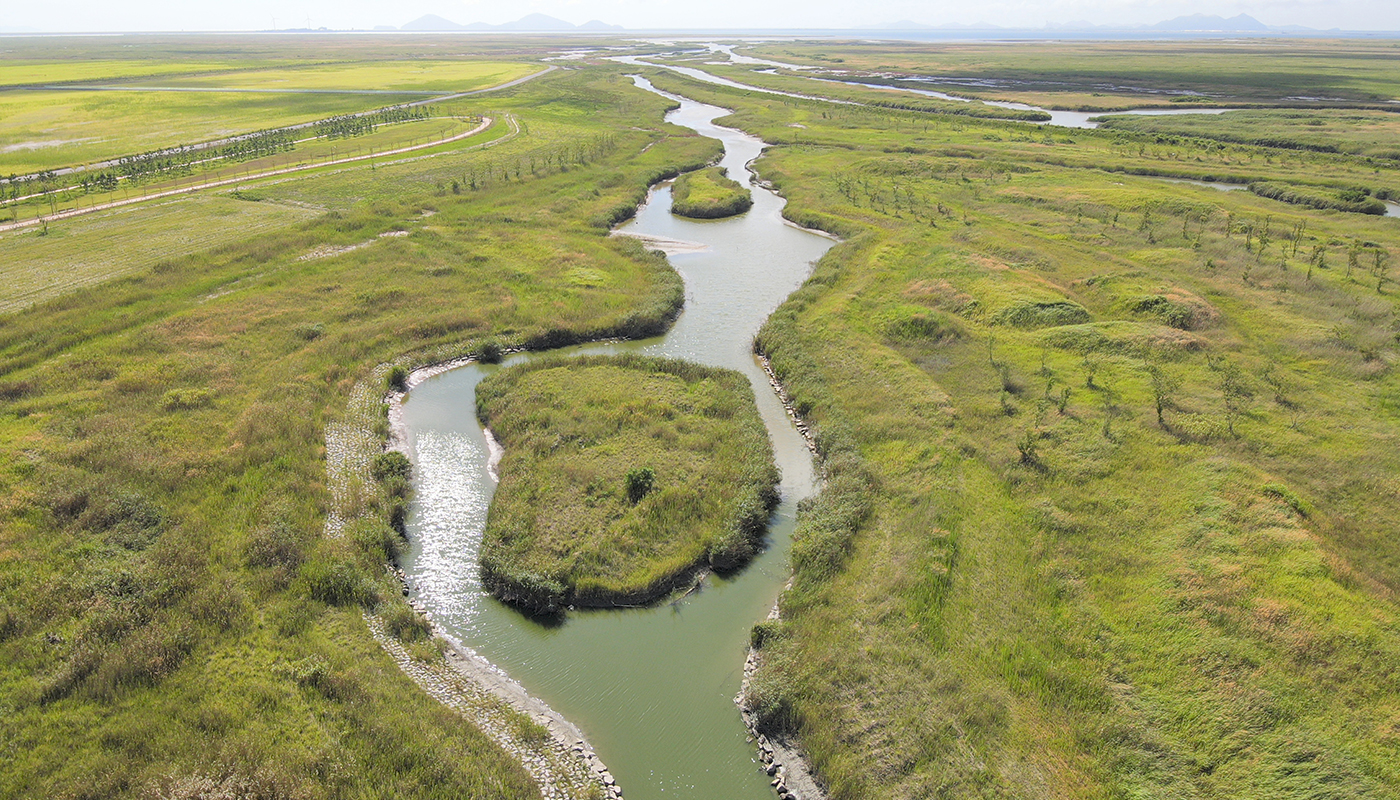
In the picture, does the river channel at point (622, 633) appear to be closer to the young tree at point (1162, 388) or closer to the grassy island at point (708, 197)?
the young tree at point (1162, 388)

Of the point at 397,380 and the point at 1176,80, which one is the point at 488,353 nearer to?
the point at 397,380

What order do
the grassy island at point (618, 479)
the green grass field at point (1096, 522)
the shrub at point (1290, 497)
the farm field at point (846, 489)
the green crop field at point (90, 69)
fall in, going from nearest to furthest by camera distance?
1. the farm field at point (846, 489)
2. the green grass field at point (1096, 522)
3. the grassy island at point (618, 479)
4. the shrub at point (1290, 497)
5. the green crop field at point (90, 69)

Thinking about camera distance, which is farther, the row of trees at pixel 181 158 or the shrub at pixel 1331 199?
the row of trees at pixel 181 158

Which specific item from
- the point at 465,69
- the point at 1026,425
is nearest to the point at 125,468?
the point at 1026,425

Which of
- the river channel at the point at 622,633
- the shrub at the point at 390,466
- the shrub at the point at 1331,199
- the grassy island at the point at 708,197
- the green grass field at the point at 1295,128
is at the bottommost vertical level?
the river channel at the point at 622,633

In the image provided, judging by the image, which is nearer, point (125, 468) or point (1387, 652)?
point (1387, 652)

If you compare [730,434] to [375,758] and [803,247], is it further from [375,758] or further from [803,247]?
[803,247]

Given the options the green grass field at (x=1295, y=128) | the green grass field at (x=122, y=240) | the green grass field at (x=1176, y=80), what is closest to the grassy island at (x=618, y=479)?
the green grass field at (x=122, y=240)

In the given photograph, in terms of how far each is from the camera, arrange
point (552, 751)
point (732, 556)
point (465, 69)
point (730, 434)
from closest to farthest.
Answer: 1. point (552, 751)
2. point (732, 556)
3. point (730, 434)
4. point (465, 69)
